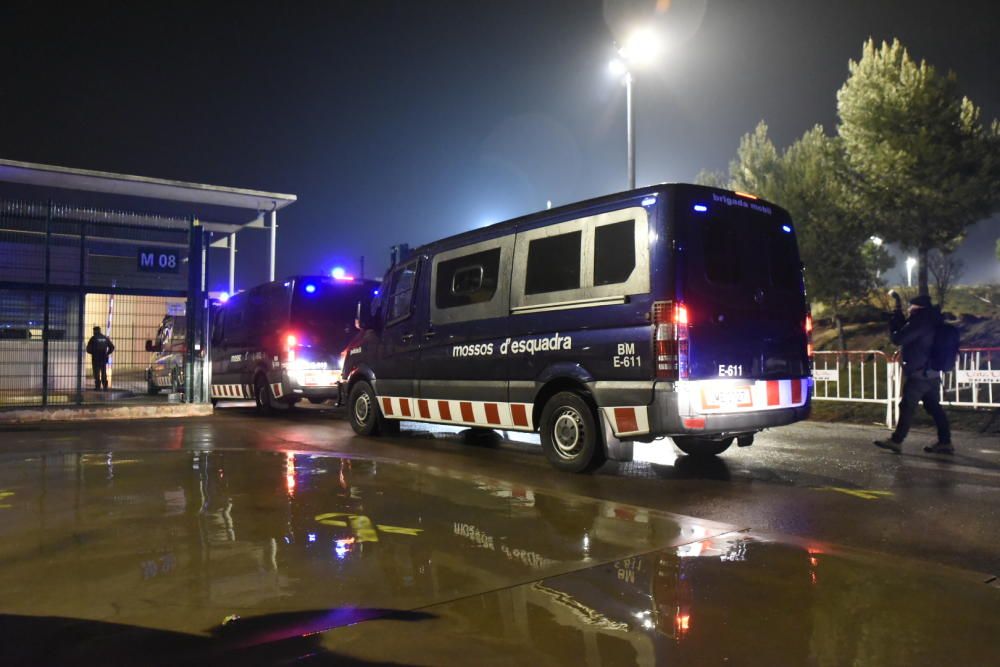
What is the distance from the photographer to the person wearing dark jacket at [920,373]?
315 inches

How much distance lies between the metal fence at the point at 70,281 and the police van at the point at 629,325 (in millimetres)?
7721

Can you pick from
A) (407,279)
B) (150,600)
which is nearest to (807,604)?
(150,600)

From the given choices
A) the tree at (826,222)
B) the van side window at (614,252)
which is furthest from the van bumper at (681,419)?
the tree at (826,222)

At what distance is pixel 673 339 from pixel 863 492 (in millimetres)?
2009

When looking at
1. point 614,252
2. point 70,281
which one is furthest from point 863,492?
point 70,281

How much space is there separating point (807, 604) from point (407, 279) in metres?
6.82

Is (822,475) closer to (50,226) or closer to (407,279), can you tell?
(407,279)

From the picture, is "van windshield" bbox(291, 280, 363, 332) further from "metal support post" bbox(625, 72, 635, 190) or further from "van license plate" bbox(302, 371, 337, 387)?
"metal support post" bbox(625, 72, 635, 190)

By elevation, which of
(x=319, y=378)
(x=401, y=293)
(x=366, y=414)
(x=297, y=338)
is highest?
(x=401, y=293)

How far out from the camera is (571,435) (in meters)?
7.02

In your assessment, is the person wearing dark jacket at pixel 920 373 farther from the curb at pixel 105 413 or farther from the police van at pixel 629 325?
the curb at pixel 105 413

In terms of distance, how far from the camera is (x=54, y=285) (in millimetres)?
12852

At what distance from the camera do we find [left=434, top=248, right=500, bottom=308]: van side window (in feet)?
26.0

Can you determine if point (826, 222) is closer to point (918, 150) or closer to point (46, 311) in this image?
point (918, 150)
